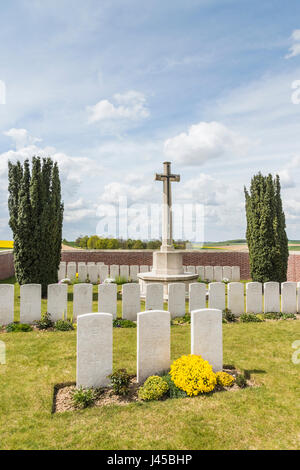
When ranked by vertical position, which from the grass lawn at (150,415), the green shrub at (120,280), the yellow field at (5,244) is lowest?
the grass lawn at (150,415)

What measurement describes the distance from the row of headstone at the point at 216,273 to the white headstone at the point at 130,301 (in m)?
10.1

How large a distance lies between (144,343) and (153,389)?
747 mm

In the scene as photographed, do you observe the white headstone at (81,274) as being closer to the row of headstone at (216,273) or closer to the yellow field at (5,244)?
the row of headstone at (216,273)

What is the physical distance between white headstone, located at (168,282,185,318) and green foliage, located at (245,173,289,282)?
5971 mm

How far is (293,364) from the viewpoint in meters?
5.81

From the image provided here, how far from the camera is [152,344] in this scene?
513 cm

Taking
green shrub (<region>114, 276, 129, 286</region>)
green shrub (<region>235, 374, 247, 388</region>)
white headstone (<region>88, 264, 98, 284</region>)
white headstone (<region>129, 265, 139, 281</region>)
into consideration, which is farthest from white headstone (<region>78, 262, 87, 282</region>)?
green shrub (<region>235, 374, 247, 388</region>)

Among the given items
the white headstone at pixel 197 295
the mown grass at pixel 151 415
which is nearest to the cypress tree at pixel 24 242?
the mown grass at pixel 151 415

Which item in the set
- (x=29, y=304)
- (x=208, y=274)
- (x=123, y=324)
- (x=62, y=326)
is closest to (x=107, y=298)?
(x=123, y=324)

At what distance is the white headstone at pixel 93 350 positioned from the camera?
4.74 meters

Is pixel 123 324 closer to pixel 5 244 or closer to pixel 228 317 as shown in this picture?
pixel 228 317

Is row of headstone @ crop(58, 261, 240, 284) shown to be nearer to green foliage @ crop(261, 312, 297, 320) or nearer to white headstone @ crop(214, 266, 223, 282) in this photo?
white headstone @ crop(214, 266, 223, 282)

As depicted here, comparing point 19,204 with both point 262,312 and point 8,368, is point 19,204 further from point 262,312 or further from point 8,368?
point 262,312

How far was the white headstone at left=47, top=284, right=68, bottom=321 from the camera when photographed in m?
8.20
